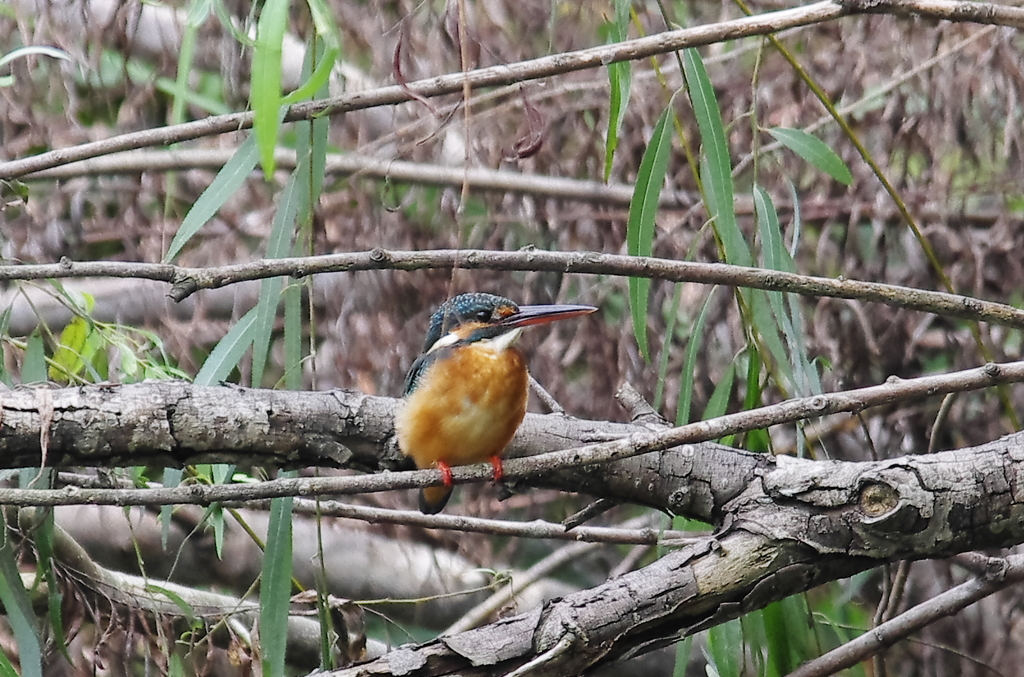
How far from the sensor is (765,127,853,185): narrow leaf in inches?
78.0

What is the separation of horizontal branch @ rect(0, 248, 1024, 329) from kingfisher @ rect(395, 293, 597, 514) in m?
0.37

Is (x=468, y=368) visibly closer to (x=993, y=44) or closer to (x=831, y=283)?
(x=831, y=283)

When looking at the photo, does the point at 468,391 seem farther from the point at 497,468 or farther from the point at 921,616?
the point at 921,616

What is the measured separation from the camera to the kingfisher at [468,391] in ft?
6.15

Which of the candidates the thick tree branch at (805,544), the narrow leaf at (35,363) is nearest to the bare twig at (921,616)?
the thick tree branch at (805,544)

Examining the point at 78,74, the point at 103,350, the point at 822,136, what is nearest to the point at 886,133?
the point at 822,136

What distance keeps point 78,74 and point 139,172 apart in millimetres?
538

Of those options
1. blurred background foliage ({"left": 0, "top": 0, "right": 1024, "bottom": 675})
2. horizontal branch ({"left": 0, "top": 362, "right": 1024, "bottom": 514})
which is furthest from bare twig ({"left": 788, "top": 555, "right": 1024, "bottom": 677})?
blurred background foliage ({"left": 0, "top": 0, "right": 1024, "bottom": 675})

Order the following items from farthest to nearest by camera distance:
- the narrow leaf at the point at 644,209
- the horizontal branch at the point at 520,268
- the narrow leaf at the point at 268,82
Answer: the narrow leaf at the point at 644,209 < the horizontal branch at the point at 520,268 < the narrow leaf at the point at 268,82

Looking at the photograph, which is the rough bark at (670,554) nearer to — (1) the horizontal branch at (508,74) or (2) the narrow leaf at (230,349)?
(2) the narrow leaf at (230,349)

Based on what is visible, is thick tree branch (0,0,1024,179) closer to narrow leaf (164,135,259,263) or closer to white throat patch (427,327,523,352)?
narrow leaf (164,135,259,263)

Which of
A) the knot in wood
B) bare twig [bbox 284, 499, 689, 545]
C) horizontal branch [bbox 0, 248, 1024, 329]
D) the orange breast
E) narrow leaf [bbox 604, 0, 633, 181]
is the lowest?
bare twig [bbox 284, 499, 689, 545]

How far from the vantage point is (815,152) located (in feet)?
6.58

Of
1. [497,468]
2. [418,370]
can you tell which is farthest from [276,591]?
[418,370]
